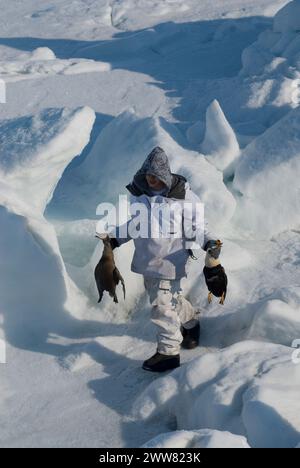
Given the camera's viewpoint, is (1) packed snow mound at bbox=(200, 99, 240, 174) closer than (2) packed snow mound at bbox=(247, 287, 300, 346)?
No

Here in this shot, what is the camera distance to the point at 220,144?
5578 mm

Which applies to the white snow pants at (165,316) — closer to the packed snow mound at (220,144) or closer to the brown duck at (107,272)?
the brown duck at (107,272)

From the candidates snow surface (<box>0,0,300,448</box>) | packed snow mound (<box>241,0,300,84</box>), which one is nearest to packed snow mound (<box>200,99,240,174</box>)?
snow surface (<box>0,0,300,448</box>)

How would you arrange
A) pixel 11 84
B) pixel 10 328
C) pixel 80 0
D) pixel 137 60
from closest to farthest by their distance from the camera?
1. pixel 10 328
2. pixel 11 84
3. pixel 137 60
4. pixel 80 0

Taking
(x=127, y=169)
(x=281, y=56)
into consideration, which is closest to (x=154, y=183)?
(x=127, y=169)

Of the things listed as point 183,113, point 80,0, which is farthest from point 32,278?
point 80,0

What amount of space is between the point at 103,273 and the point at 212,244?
0.54 metres

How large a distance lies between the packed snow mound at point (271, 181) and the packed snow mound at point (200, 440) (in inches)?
93.0

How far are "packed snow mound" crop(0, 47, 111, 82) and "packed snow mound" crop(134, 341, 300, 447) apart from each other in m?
5.59

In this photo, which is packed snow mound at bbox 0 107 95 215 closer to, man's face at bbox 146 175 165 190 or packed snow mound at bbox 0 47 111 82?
man's face at bbox 146 175 165 190

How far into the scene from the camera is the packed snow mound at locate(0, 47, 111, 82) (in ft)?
27.7

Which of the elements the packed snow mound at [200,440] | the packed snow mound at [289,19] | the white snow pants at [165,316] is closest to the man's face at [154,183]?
the white snow pants at [165,316]

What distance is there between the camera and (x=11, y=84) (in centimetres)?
810
